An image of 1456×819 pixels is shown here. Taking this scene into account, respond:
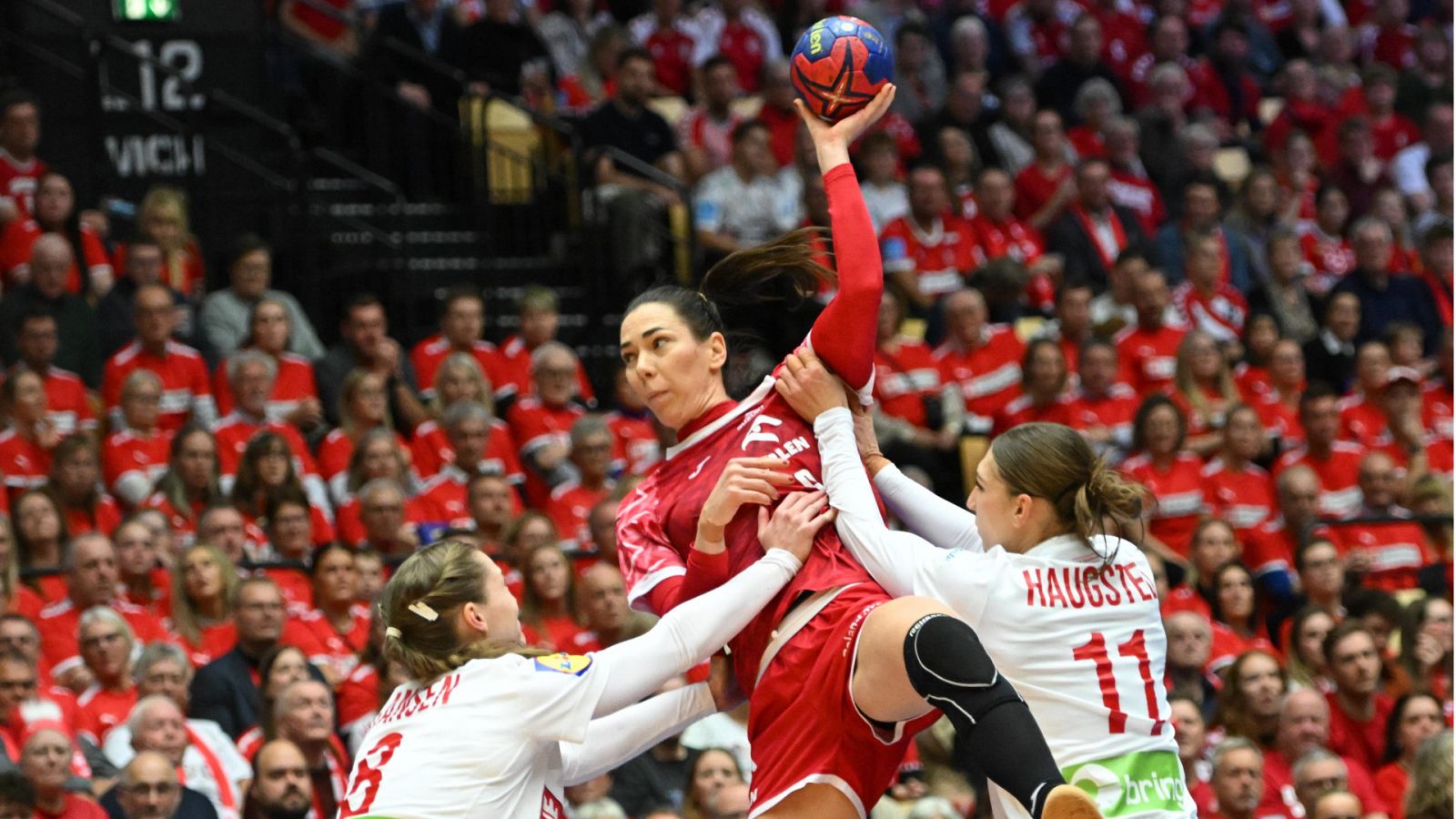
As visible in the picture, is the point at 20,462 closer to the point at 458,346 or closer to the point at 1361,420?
the point at 458,346

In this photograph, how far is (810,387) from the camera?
4707 mm

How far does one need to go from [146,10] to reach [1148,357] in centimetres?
563

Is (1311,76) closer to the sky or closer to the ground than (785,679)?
closer to the sky

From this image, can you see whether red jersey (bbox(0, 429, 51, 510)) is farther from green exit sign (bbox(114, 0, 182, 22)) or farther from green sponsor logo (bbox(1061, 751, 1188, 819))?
green sponsor logo (bbox(1061, 751, 1188, 819))

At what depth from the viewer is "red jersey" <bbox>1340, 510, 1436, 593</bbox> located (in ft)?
33.6

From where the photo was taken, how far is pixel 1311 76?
15.0 metres

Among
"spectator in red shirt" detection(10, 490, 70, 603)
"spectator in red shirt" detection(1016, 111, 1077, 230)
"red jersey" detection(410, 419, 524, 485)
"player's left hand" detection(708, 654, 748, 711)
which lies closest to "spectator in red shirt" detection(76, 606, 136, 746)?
"spectator in red shirt" detection(10, 490, 70, 603)

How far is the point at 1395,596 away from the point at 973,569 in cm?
584

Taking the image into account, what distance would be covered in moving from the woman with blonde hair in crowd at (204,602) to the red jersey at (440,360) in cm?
236

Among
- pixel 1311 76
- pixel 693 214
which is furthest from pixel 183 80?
pixel 1311 76

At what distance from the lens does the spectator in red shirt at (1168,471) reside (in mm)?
10281

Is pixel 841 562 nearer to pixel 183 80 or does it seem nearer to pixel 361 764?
pixel 361 764

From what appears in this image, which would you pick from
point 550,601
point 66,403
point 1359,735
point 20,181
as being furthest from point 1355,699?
point 20,181

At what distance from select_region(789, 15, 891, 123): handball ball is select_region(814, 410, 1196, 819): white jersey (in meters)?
1.03
